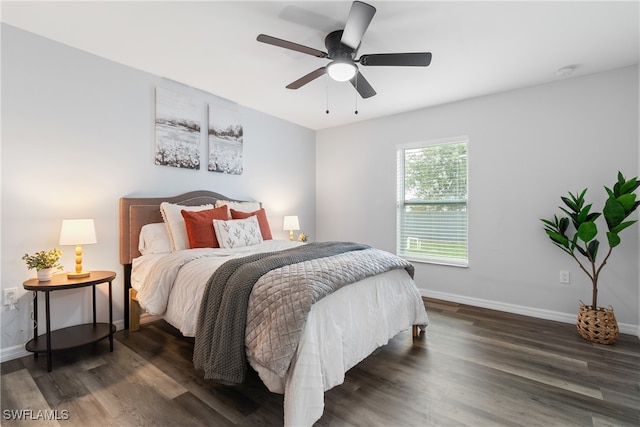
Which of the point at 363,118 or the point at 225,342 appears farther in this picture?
the point at 363,118

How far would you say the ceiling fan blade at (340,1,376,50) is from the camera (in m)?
1.70

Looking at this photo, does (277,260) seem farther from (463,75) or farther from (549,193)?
(549,193)

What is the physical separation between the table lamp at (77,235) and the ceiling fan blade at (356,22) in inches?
93.6

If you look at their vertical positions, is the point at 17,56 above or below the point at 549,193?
above

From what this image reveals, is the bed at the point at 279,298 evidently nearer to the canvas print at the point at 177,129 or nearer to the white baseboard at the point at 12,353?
the canvas print at the point at 177,129

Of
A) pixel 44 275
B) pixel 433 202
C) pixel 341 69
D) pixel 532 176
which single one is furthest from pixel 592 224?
pixel 44 275

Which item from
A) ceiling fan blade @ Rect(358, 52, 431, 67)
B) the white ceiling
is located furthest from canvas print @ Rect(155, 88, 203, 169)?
ceiling fan blade @ Rect(358, 52, 431, 67)

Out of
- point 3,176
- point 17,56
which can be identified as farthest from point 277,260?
point 17,56

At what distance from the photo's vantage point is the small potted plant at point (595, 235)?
2.48m

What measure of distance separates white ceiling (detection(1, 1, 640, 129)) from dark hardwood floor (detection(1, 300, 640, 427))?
2481mm

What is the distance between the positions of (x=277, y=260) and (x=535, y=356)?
2.13 metres

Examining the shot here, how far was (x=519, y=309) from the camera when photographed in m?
3.32

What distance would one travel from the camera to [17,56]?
2314 mm

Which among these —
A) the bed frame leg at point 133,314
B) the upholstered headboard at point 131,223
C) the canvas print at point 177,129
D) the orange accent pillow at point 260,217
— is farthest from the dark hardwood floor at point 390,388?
the canvas print at point 177,129
